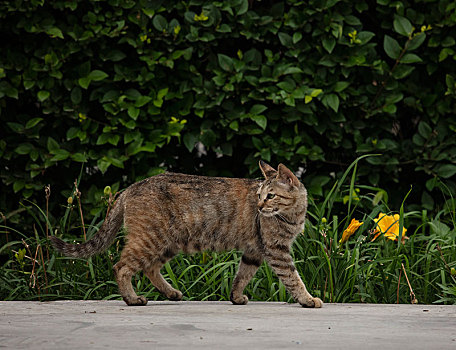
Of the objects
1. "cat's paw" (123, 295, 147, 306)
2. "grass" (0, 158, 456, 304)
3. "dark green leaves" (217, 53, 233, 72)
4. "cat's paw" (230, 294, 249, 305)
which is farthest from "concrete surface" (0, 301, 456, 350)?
"dark green leaves" (217, 53, 233, 72)

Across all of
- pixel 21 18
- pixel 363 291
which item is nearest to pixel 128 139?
pixel 21 18

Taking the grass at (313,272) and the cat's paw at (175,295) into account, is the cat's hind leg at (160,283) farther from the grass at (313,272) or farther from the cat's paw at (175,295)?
the grass at (313,272)

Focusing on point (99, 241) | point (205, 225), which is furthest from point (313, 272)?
point (99, 241)

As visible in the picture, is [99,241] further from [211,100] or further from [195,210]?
[211,100]

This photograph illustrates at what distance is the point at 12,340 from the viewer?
119 inches

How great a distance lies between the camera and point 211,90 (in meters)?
5.64

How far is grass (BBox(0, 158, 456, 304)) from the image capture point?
15.8ft

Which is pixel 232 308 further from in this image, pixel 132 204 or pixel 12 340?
pixel 12 340

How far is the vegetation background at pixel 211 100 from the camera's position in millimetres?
5590

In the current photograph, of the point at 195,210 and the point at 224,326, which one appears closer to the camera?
the point at 224,326

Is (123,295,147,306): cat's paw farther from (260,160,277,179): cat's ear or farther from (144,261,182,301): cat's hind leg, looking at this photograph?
(260,160,277,179): cat's ear

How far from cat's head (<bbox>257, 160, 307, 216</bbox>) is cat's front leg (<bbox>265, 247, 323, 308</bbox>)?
0.85 ft

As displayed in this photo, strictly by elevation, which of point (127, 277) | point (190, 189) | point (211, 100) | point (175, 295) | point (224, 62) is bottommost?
point (175, 295)

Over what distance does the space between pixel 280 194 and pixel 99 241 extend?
3.92 feet
